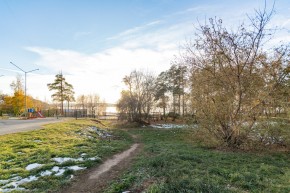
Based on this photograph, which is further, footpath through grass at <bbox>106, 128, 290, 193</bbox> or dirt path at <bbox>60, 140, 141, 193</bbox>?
dirt path at <bbox>60, 140, 141, 193</bbox>

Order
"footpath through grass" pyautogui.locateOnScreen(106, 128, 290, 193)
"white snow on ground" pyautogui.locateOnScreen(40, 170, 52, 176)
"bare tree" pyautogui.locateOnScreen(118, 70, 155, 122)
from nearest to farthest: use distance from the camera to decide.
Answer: "footpath through grass" pyautogui.locateOnScreen(106, 128, 290, 193), "white snow on ground" pyautogui.locateOnScreen(40, 170, 52, 176), "bare tree" pyautogui.locateOnScreen(118, 70, 155, 122)

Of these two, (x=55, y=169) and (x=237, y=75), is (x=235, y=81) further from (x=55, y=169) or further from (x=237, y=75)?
(x=55, y=169)

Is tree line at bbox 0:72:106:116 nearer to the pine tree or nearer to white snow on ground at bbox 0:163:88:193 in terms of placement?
the pine tree

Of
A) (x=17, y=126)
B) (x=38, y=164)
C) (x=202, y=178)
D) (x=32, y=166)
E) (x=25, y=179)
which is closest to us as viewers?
(x=202, y=178)

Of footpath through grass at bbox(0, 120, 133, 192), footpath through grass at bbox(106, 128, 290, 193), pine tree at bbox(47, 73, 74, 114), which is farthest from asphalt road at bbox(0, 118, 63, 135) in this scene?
pine tree at bbox(47, 73, 74, 114)

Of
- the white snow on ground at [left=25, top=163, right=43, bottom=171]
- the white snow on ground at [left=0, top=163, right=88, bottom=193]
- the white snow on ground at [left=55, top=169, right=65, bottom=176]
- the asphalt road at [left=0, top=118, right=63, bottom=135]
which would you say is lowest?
the white snow on ground at [left=55, top=169, right=65, bottom=176]

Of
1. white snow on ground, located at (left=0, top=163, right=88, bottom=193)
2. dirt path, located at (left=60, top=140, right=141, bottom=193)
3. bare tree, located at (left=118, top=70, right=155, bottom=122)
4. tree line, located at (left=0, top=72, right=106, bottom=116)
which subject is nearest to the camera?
white snow on ground, located at (left=0, top=163, right=88, bottom=193)

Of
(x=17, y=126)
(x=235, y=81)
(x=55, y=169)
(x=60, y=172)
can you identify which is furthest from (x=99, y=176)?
(x=17, y=126)

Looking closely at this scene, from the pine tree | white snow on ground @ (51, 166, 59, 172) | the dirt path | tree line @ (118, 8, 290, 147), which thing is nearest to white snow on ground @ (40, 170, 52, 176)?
white snow on ground @ (51, 166, 59, 172)

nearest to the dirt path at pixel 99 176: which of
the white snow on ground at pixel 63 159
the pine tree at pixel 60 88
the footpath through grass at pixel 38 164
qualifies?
the footpath through grass at pixel 38 164

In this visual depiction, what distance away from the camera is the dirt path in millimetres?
4880

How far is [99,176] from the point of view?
19.0 ft

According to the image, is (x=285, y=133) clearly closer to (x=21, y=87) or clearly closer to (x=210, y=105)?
(x=210, y=105)

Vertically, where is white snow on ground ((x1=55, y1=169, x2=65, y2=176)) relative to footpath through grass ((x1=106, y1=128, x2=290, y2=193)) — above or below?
below
